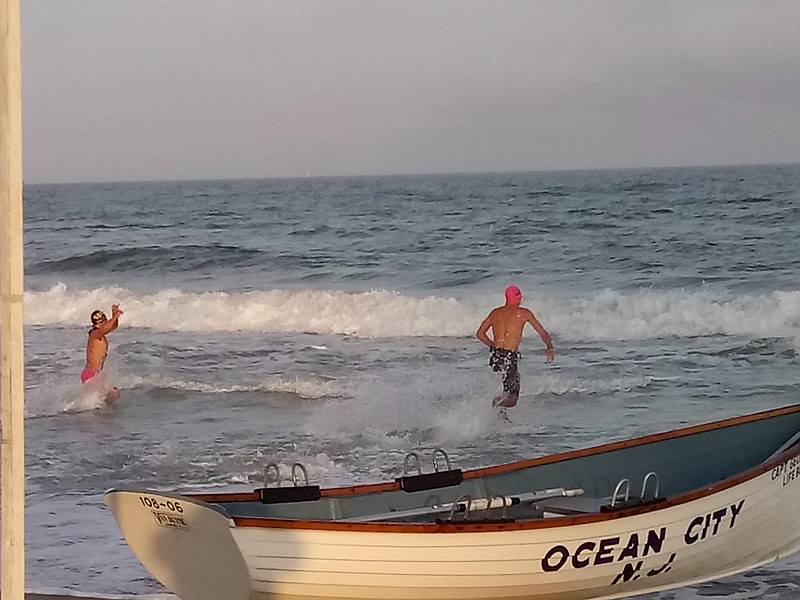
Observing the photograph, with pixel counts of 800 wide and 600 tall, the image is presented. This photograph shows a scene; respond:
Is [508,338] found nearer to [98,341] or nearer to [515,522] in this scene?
[98,341]

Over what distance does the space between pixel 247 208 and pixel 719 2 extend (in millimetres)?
1642

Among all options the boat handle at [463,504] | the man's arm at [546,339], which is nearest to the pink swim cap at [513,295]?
the man's arm at [546,339]

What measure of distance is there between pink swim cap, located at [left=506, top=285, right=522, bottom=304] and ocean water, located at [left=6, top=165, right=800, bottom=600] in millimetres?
32

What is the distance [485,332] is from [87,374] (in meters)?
1.29

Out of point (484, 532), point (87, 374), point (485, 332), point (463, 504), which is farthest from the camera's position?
point (485, 332)

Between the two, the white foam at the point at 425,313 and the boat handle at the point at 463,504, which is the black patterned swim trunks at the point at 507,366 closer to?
the white foam at the point at 425,313

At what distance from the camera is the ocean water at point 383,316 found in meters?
3.57

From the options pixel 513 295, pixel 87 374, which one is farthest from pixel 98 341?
pixel 513 295

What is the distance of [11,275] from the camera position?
2012 mm

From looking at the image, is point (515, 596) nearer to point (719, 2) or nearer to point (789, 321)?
point (789, 321)

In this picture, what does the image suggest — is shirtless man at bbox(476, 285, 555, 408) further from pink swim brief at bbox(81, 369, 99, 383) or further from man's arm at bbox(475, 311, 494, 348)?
pink swim brief at bbox(81, 369, 99, 383)

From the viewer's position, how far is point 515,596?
2.48 metres

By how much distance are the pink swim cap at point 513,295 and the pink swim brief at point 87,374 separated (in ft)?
4.47

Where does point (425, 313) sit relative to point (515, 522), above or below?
above
